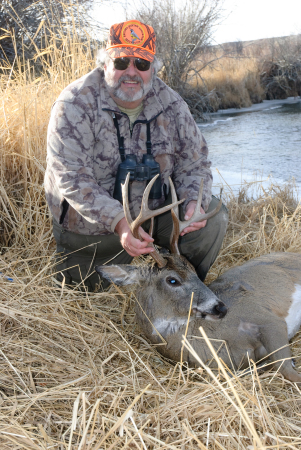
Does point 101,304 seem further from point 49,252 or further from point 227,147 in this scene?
point 227,147

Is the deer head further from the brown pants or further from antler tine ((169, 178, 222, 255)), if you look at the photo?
the brown pants

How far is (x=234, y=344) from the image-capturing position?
8.69 feet

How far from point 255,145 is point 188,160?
16.6ft

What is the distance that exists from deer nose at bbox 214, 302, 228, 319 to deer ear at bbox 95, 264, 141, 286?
0.58 meters

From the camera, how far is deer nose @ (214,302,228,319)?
8.26 feet

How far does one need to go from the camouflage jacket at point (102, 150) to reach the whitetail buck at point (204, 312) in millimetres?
388

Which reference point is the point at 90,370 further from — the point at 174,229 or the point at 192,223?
the point at 192,223

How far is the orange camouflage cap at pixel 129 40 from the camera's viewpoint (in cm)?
313

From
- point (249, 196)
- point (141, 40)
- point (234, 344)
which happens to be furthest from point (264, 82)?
point (234, 344)

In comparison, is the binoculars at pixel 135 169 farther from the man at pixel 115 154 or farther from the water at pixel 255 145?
the water at pixel 255 145

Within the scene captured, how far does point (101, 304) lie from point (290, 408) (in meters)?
1.65

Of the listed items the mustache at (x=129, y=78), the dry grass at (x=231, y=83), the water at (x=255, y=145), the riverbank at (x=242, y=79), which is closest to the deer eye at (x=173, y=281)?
the mustache at (x=129, y=78)

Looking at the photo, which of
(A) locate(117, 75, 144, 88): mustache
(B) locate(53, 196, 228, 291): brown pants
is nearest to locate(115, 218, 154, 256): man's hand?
(B) locate(53, 196, 228, 291): brown pants

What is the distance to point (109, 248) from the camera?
3564 millimetres
